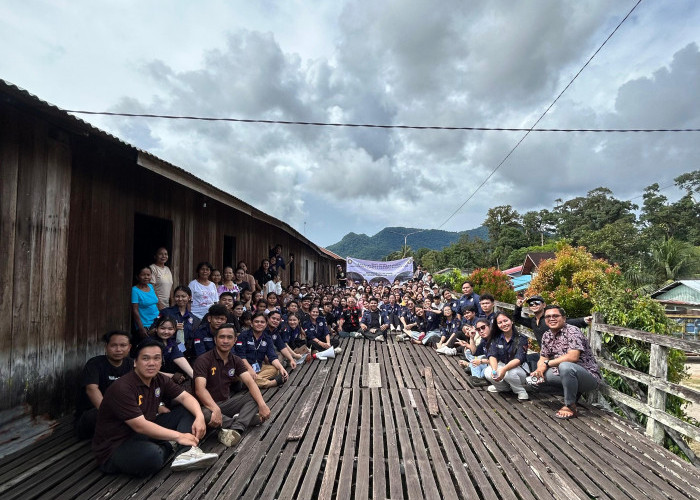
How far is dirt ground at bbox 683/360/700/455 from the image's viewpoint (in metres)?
7.64

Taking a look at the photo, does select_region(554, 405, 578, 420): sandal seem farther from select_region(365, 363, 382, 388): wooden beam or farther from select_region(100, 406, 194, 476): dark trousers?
select_region(100, 406, 194, 476): dark trousers

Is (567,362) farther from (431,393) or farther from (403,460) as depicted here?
(403,460)

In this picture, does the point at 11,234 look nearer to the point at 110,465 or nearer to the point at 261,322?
the point at 110,465

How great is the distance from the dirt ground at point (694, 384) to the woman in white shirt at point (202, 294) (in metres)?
7.25

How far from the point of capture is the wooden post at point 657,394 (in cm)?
349

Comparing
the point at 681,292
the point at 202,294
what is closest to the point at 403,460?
the point at 202,294

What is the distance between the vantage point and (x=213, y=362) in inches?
145

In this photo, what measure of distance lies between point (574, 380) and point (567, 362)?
0.19m

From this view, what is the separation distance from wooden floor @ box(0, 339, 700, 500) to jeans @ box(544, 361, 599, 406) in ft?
0.88

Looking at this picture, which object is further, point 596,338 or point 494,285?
point 494,285

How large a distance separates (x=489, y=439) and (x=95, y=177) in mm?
5061

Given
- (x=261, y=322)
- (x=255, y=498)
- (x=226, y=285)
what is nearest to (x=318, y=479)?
(x=255, y=498)

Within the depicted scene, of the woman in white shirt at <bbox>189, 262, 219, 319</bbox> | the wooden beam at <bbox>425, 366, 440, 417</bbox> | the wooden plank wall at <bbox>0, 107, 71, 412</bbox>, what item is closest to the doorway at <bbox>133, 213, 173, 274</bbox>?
the woman in white shirt at <bbox>189, 262, 219, 319</bbox>

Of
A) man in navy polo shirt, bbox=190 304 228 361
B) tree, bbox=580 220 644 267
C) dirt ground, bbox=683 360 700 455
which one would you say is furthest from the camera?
tree, bbox=580 220 644 267
